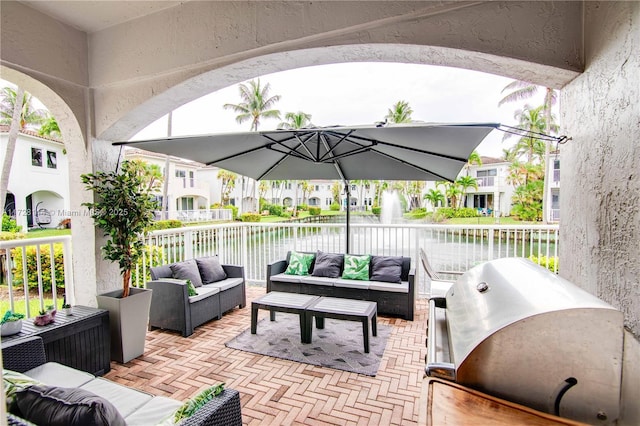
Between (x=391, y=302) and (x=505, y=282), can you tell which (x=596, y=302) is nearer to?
(x=505, y=282)

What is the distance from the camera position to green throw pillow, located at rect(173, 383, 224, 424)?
1303 millimetres

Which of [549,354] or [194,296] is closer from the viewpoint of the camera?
[549,354]

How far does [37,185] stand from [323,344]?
5.44m

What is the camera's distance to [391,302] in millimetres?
3998

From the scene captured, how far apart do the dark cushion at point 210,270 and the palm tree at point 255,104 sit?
61.7ft

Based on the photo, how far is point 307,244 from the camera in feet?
18.0

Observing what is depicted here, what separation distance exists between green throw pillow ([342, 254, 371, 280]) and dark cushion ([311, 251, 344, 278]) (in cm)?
13

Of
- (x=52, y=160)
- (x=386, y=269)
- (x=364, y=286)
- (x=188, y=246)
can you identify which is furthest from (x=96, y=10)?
(x=52, y=160)

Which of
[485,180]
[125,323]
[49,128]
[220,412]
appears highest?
[49,128]

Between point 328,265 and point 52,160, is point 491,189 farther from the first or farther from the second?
point 52,160

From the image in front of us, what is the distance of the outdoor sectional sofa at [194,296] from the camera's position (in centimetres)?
351

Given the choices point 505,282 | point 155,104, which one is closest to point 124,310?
point 155,104

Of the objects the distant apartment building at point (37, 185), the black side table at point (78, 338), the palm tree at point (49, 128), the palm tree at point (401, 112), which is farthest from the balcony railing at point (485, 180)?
the black side table at point (78, 338)

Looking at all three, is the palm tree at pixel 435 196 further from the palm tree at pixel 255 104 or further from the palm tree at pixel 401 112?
the palm tree at pixel 255 104
